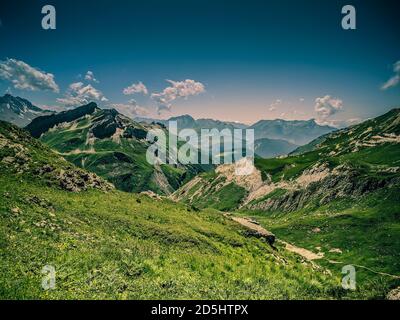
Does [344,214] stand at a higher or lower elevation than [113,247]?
lower

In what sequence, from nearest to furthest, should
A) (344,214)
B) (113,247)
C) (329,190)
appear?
1. (113,247)
2. (344,214)
3. (329,190)

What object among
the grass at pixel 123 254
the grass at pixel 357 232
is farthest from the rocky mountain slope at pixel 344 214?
the grass at pixel 123 254

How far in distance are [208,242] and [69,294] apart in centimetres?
2091

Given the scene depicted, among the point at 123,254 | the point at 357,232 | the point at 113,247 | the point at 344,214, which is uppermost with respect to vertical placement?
the point at 113,247

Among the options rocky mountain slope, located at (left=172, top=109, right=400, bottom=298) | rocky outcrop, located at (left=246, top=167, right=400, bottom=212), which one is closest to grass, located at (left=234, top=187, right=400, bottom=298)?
rocky mountain slope, located at (left=172, top=109, right=400, bottom=298)

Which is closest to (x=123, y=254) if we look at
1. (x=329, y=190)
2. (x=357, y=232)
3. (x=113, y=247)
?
(x=113, y=247)

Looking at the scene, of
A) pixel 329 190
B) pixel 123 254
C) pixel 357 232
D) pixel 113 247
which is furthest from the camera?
pixel 329 190

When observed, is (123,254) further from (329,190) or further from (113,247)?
(329,190)

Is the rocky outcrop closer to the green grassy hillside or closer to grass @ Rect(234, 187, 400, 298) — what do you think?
grass @ Rect(234, 187, 400, 298)

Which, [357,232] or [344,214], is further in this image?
[344,214]

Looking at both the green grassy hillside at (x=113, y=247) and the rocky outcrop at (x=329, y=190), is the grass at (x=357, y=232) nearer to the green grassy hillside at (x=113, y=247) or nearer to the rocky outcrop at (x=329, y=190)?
the rocky outcrop at (x=329, y=190)

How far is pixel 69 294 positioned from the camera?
18.0 meters

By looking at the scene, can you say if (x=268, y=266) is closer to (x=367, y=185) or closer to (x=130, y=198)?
(x=130, y=198)

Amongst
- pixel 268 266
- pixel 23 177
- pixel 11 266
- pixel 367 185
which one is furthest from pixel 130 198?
pixel 367 185
